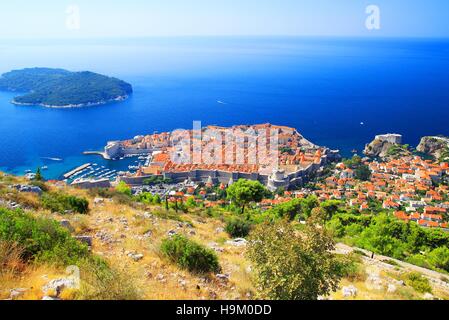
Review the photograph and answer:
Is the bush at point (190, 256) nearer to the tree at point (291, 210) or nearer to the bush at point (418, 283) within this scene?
the bush at point (418, 283)

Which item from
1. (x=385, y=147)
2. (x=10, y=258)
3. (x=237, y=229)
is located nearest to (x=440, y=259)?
(x=237, y=229)

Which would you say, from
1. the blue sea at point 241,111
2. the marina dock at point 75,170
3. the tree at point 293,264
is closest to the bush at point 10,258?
the tree at point 293,264

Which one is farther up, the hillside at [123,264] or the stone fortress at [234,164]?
the hillside at [123,264]

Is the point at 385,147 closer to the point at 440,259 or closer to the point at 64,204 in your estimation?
the point at 440,259

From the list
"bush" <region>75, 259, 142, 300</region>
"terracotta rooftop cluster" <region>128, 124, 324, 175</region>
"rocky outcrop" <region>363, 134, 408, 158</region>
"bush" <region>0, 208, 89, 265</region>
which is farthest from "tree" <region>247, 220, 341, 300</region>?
"rocky outcrop" <region>363, 134, 408, 158</region>

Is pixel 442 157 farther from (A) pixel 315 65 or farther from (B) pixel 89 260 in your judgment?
(A) pixel 315 65
